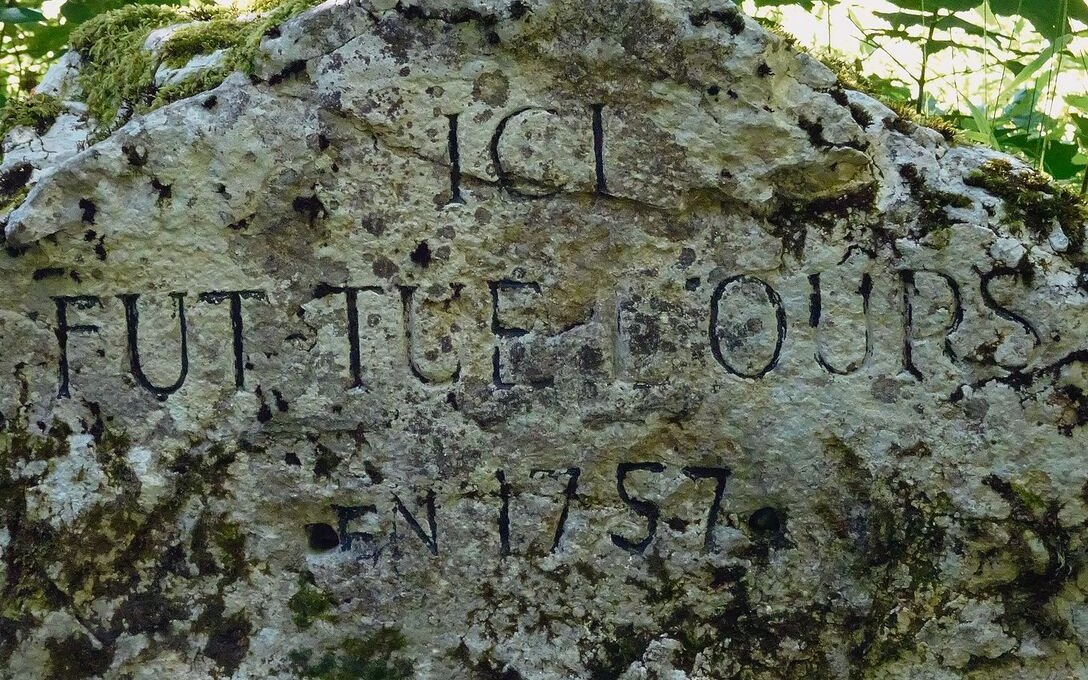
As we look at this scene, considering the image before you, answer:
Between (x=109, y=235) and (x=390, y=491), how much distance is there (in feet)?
2.56

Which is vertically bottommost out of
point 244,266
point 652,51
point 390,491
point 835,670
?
point 835,670

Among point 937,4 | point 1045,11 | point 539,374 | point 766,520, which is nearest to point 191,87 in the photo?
point 539,374

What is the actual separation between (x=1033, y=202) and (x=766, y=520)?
2.83 ft

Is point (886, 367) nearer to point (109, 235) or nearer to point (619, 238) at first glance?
point (619, 238)

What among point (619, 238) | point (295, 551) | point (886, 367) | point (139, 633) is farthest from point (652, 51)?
point (139, 633)

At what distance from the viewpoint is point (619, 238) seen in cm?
249

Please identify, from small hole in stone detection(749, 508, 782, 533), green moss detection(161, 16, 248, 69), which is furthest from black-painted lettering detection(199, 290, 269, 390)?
small hole in stone detection(749, 508, 782, 533)

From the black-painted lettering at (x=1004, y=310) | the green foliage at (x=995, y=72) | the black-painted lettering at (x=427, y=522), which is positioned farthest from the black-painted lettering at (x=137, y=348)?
the black-painted lettering at (x=1004, y=310)

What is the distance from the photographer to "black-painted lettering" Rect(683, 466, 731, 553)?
255 centimetres

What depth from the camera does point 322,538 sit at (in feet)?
8.46

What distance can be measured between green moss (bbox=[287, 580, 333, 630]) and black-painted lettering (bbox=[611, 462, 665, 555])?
63 cm

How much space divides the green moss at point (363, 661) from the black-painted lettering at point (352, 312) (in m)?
0.55

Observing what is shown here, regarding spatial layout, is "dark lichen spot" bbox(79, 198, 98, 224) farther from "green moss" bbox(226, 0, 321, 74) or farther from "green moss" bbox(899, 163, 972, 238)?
"green moss" bbox(899, 163, 972, 238)

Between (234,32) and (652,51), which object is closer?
(652,51)
